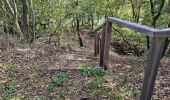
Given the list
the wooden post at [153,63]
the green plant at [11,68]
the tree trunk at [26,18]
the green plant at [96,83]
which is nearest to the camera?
the wooden post at [153,63]

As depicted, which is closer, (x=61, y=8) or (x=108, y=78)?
(x=108, y=78)

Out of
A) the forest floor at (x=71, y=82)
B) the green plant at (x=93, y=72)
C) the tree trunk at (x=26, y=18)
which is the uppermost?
the tree trunk at (x=26, y=18)

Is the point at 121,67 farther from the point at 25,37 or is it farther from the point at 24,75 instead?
the point at 25,37

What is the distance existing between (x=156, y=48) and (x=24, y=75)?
3284 mm

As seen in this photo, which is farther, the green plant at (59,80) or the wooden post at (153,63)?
the green plant at (59,80)

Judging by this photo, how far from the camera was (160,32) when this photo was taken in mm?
2877

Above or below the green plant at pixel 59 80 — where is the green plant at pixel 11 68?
above

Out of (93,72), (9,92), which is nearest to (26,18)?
(93,72)

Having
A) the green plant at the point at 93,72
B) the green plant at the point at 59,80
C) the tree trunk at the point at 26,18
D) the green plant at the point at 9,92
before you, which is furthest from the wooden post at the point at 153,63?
the tree trunk at the point at 26,18

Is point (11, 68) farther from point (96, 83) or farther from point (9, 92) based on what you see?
point (96, 83)

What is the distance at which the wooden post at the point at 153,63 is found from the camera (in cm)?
292

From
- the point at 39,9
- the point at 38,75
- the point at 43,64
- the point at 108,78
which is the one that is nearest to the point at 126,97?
the point at 108,78

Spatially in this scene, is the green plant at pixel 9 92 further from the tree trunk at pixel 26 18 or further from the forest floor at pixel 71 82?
the tree trunk at pixel 26 18

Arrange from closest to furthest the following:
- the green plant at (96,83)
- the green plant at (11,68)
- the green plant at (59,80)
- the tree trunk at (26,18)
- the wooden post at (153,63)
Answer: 1. the wooden post at (153,63)
2. the green plant at (96,83)
3. the green plant at (59,80)
4. the green plant at (11,68)
5. the tree trunk at (26,18)
